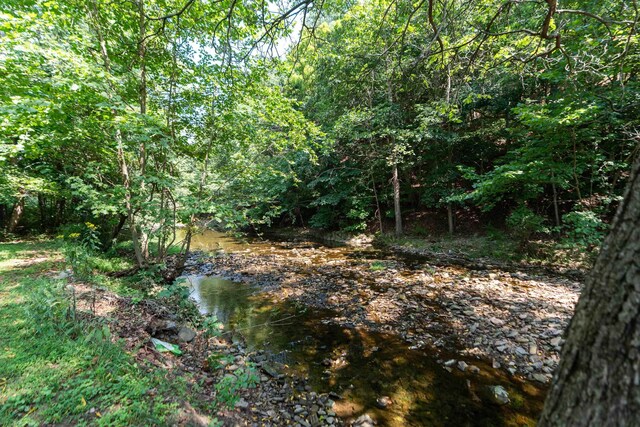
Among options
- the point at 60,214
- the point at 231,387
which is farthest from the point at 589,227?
the point at 60,214

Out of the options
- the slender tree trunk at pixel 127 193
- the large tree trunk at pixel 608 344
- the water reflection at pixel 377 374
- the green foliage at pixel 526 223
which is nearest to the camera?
the large tree trunk at pixel 608 344

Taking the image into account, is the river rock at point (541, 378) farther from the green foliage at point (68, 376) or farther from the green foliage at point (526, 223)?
the green foliage at point (526, 223)

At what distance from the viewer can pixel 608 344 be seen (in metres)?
0.85

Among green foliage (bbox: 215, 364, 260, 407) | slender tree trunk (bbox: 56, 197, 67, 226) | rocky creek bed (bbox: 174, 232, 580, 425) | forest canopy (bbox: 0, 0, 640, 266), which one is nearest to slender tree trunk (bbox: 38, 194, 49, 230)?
slender tree trunk (bbox: 56, 197, 67, 226)

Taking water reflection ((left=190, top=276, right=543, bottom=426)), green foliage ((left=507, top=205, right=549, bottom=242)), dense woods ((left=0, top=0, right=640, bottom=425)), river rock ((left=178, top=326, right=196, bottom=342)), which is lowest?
water reflection ((left=190, top=276, right=543, bottom=426))

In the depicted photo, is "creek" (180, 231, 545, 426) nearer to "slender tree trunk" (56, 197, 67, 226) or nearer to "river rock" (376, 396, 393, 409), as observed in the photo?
"river rock" (376, 396, 393, 409)

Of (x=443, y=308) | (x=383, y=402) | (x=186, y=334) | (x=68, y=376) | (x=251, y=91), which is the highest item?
(x=251, y=91)

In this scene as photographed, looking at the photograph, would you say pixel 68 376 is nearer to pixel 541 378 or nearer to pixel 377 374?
pixel 377 374

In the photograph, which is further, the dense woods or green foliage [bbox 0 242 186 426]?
the dense woods

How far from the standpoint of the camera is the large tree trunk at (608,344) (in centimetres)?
80

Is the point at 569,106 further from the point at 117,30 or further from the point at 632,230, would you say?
the point at 117,30

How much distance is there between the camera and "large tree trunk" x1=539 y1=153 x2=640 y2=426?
0.80m

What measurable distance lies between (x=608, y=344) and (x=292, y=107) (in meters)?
7.95

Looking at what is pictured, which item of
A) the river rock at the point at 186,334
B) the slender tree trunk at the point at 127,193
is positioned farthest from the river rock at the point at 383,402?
the slender tree trunk at the point at 127,193
